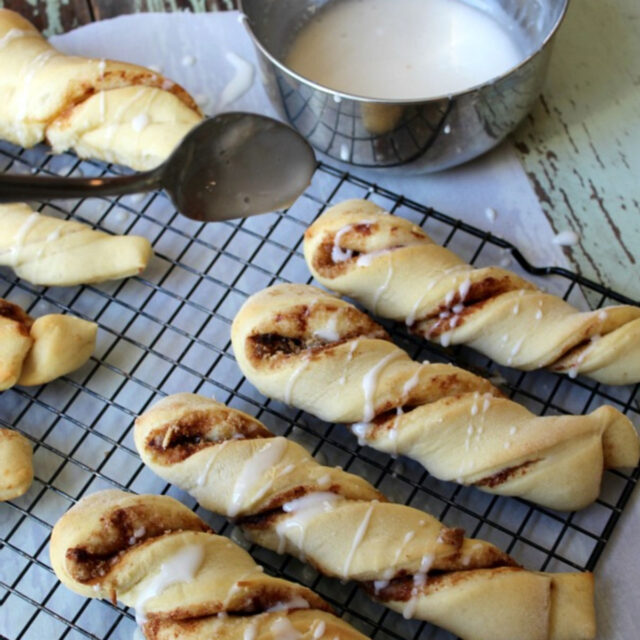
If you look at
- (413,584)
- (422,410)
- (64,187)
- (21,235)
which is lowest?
(413,584)

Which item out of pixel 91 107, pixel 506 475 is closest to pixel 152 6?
pixel 91 107

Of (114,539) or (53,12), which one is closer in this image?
(114,539)

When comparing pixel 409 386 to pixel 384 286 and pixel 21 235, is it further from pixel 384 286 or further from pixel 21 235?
pixel 21 235

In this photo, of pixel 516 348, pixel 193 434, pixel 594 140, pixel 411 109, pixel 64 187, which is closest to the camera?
pixel 64 187

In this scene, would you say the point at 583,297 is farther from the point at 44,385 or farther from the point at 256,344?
the point at 44,385

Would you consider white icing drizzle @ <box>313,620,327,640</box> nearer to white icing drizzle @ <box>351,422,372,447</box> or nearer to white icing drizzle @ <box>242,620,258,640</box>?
white icing drizzle @ <box>242,620,258,640</box>

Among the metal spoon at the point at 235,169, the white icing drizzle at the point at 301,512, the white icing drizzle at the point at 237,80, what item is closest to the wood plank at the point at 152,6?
the white icing drizzle at the point at 237,80

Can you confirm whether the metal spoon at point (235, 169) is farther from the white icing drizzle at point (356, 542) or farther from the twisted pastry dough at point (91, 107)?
the white icing drizzle at point (356, 542)

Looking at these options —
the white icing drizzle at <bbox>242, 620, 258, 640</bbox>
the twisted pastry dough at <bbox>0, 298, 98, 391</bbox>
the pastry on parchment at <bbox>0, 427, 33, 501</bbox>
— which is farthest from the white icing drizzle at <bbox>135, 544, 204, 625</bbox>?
the twisted pastry dough at <bbox>0, 298, 98, 391</bbox>
